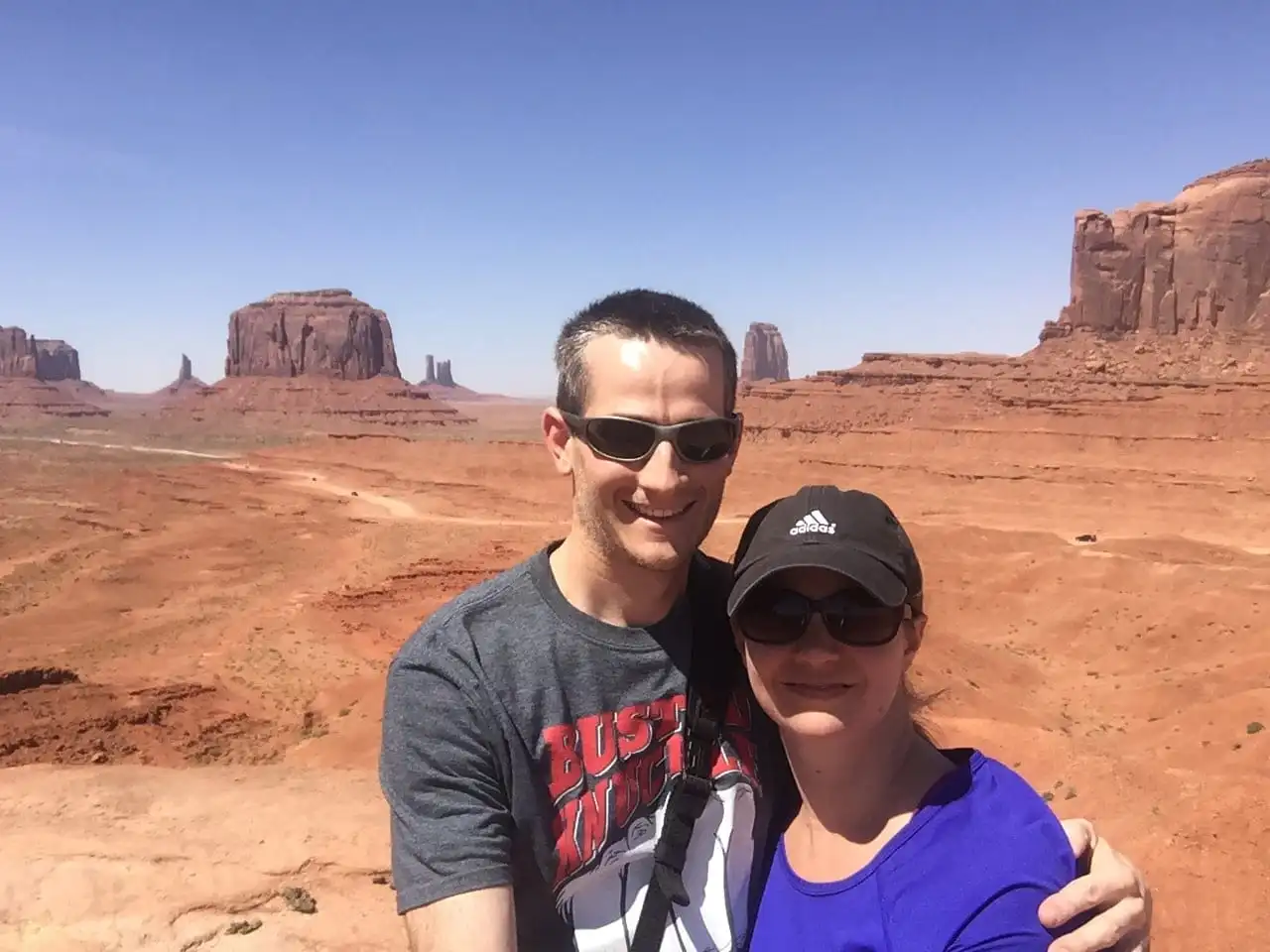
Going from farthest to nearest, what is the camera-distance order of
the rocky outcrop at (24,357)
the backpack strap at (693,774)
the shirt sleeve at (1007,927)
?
the rocky outcrop at (24,357), the backpack strap at (693,774), the shirt sleeve at (1007,927)

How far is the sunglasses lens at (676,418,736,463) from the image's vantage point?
7.22 ft

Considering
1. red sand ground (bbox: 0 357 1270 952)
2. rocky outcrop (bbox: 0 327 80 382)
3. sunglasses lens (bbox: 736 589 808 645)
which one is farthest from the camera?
rocky outcrop (bbox: 0 327 80 382)

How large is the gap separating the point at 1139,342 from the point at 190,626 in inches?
→ 2565

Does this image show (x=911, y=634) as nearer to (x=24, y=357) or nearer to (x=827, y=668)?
(x=827, y=668)

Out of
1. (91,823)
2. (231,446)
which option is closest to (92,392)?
(231,446)

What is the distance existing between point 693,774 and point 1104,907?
3.14 ft

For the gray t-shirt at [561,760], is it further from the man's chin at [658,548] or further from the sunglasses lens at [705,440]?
the sunglasses lens at [705,440]

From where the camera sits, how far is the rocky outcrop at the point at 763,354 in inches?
5738

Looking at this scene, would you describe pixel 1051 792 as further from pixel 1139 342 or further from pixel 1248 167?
pixel 1248 167

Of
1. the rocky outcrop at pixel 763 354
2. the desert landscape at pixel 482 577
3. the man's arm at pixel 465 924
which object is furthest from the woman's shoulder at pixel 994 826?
the rocky outcrop at pixel 763 354

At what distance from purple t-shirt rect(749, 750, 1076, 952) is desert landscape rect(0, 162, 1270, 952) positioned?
435cm

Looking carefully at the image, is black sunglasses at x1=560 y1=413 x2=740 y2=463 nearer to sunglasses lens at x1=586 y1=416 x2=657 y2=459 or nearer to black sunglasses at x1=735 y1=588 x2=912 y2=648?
sunglasses lens at x1=586 y1=416 x2=657 y2=459

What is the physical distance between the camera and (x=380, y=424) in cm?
9219

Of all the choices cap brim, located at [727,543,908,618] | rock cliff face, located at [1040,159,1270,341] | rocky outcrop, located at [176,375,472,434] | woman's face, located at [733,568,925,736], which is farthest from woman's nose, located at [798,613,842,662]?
rocky outcrop, located at [176,375,472,434]
